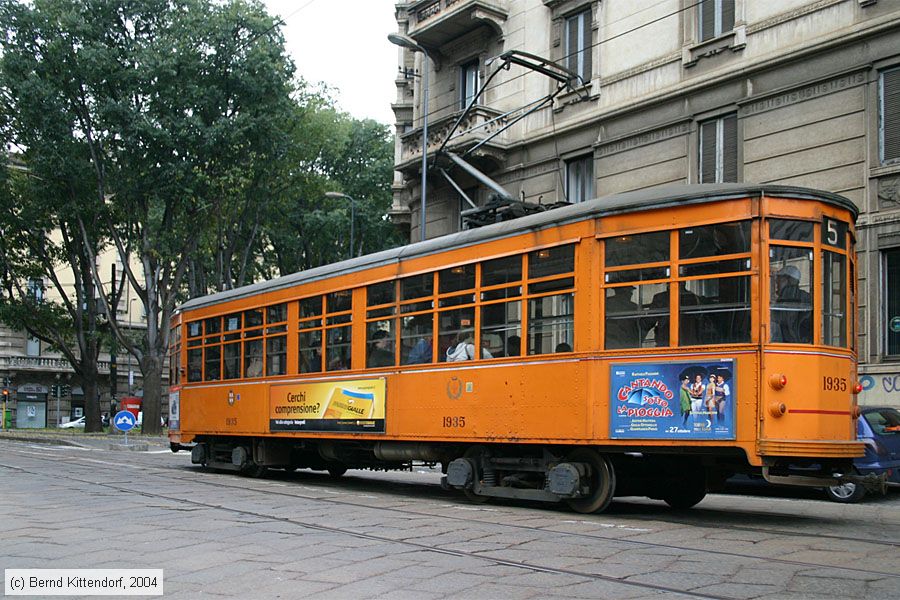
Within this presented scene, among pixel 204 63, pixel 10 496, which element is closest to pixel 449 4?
pixel 204 63

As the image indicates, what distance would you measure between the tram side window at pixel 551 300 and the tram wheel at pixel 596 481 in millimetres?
1081

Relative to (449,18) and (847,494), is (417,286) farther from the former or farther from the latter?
(449,18)

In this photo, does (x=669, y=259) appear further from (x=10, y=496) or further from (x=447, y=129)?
(x=447, y=129)

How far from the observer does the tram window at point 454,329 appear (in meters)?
11.4

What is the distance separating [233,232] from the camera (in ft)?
103

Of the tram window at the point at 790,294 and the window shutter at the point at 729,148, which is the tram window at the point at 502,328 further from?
the window shutter at the point at 729,148

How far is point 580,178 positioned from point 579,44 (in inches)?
120

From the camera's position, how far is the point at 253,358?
51.7ft

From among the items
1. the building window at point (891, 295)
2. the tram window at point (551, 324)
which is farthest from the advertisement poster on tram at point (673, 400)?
the building window at point (891, 295)

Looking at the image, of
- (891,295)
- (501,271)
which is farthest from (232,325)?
(891,295)

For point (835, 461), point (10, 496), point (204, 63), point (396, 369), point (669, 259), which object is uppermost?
point (204, 63)

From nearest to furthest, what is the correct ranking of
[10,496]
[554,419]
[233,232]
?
[554,419]
[10,496]
[233,232]

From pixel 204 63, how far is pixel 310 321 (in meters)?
15.4

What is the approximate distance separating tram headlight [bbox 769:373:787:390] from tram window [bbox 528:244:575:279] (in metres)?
2.29
